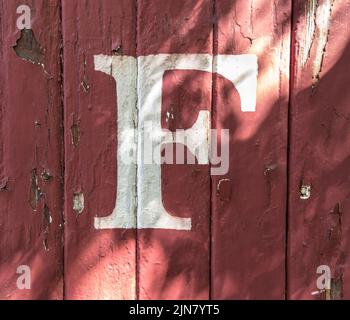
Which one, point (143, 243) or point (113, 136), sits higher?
point (113, 136)

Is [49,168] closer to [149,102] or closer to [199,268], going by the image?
[149,102]

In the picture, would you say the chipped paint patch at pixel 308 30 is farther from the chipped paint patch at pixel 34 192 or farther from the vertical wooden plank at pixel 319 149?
the chipped paint patch at pixel 34 192

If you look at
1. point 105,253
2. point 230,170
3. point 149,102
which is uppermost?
point 149,102

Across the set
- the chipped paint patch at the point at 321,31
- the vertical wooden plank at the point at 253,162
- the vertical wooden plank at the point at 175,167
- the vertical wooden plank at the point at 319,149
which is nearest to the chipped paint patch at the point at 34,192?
the vertical wooden plank at the point at 175,167

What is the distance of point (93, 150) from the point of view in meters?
1.28

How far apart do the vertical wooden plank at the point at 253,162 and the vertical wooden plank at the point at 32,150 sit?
1.44 feet

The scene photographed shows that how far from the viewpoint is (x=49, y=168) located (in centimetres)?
128

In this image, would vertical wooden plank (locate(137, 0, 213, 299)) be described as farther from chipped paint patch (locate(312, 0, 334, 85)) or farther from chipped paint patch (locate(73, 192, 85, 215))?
chipped paint patch (locate(312, 0, 334, 85))

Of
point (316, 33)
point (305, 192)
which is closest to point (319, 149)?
point (305, 192)

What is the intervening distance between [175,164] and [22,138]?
1.40ft

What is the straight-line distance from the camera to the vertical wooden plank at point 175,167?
4.12ft

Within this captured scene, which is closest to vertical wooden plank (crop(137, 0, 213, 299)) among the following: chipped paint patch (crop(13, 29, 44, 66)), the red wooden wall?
the red wooden wall

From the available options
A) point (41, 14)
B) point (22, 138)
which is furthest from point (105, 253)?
point (41, 14)

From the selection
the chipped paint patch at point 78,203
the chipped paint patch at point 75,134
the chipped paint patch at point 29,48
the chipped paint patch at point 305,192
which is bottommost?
the chipped paint patch at point 78,203
